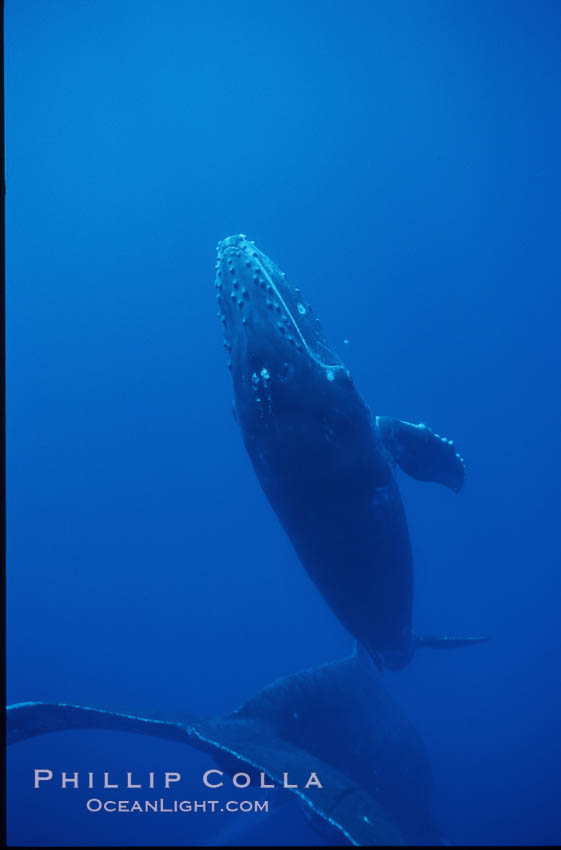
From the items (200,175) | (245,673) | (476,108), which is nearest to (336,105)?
(476,108)

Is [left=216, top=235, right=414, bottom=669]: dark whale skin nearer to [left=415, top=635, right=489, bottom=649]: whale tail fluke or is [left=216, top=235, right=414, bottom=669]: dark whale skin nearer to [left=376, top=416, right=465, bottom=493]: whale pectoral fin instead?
[left=376, top=416, right=465, bottom=493]: whale pectoral fin

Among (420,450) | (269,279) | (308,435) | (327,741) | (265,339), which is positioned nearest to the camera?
(265,339)

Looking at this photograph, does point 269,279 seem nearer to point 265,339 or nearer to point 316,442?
point 265,339

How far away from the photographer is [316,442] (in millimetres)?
5355

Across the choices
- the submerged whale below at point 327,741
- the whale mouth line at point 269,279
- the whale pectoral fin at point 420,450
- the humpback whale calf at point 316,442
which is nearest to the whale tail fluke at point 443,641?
the submerged whale below at point 327,741

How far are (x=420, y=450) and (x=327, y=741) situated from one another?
396 cm

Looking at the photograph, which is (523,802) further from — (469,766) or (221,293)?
(221,293)

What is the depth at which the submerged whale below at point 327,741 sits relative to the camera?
4.31 m

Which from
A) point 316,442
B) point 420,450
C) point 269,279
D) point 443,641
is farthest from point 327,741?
point 269,279

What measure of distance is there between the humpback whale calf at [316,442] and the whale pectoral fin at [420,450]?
2 cm

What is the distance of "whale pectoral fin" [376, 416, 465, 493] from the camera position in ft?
21.1

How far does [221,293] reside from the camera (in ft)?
17.3

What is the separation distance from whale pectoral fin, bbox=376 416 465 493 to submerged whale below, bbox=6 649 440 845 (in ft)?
10.6

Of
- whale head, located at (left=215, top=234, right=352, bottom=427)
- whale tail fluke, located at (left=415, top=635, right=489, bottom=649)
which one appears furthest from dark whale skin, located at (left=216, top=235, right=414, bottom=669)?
whale tail fluke, located at (left=415, top=635, right=489, bottom=649)
